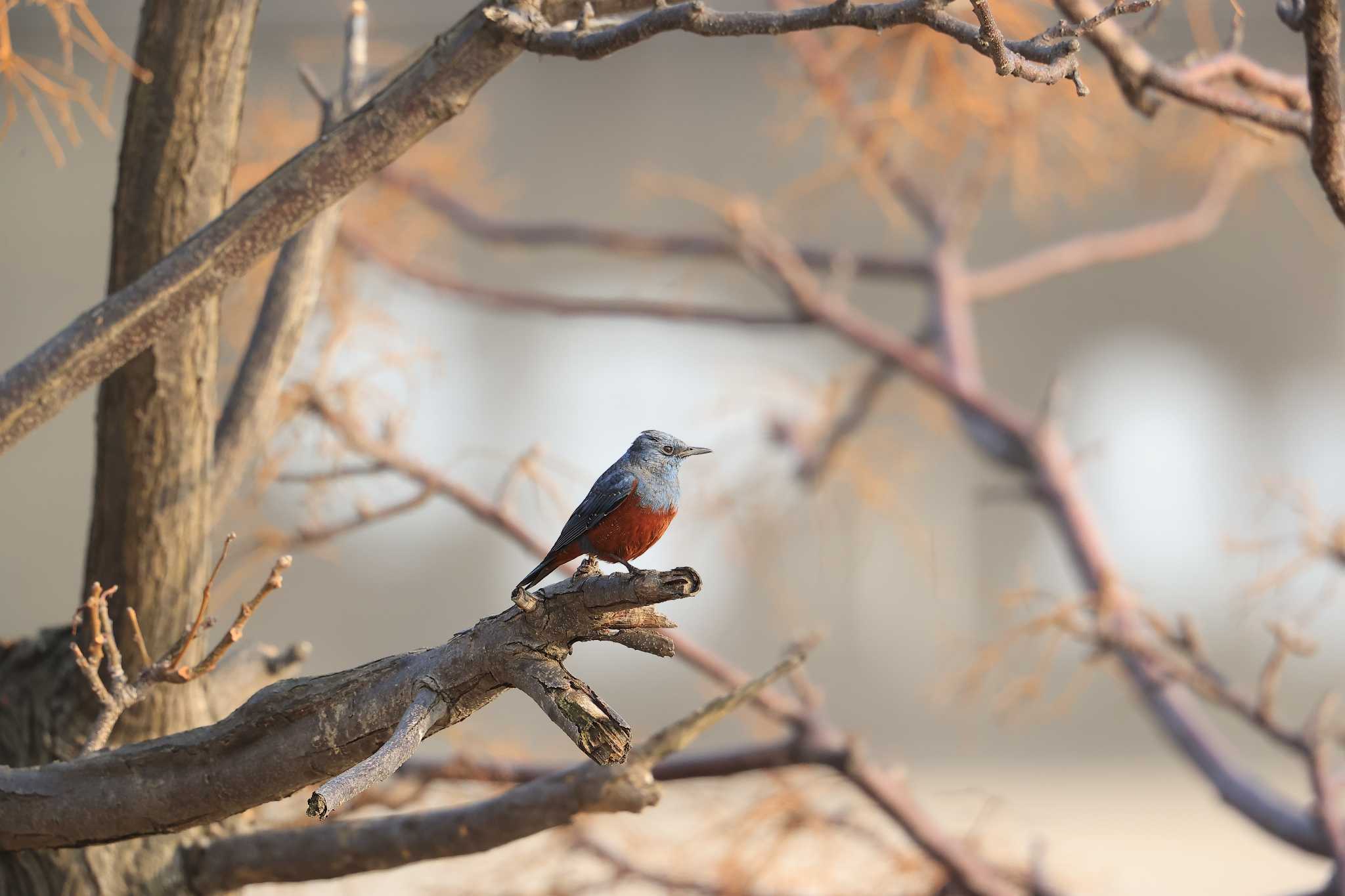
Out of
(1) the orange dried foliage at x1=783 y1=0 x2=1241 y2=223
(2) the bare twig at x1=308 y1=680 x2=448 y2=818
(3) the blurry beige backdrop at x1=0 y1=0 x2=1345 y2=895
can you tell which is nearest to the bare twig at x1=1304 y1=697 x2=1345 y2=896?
(1) the orange dried foliage at x1=783 y1=0 x2=1241 y2=223

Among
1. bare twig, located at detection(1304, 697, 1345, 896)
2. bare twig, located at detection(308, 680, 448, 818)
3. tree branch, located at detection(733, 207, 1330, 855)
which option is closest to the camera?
bare twig, located at detection(308, 680, 448, 818)

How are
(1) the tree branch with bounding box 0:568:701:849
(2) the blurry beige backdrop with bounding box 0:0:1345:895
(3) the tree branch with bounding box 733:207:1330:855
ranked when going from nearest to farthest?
(1) the tree branch with bounding box 0:568:701:849 < (3) the tree branch with bounding box 733:207:1330:855 < (2) the blurry beige backdrop with bounding box 0:0:1345:895

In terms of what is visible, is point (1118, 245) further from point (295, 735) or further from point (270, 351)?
point (295, 735)

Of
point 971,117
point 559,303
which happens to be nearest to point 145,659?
point 559,303

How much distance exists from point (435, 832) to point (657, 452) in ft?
1.33

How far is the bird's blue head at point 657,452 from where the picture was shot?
741 mm

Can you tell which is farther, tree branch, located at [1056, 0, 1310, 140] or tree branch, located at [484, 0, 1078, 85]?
tree branch, located at [1056, 0, 1310, 140]

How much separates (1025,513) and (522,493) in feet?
5.89

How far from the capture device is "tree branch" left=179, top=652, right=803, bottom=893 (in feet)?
3.18

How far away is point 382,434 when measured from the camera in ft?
4.60

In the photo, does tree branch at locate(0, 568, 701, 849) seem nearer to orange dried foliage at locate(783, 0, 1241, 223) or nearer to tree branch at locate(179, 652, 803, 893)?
tree branch at locate(179, 652, 803, 893)

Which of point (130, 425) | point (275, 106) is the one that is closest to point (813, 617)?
point (275, 106)

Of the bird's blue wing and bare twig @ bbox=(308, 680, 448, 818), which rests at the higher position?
the bird's blue wing

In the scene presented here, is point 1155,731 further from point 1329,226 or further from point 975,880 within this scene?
point 975,880
